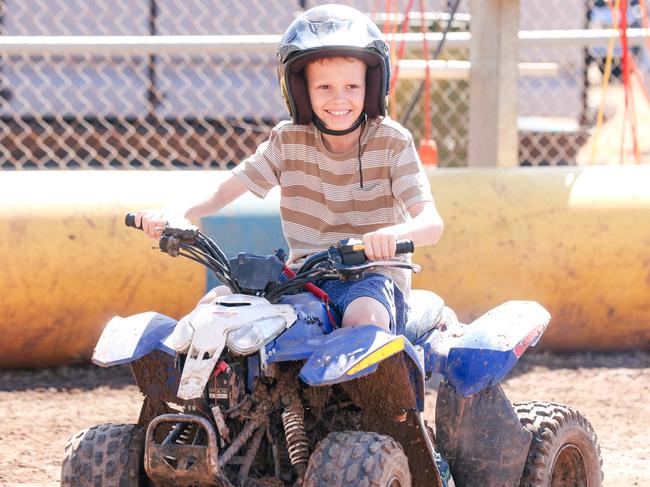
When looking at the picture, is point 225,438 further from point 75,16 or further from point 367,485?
point 75,16

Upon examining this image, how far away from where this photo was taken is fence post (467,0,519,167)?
7.18m

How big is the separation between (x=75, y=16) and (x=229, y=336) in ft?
23.6

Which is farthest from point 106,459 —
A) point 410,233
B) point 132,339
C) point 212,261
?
point 410,233

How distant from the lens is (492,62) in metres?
7.21

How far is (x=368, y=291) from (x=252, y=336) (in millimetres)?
508

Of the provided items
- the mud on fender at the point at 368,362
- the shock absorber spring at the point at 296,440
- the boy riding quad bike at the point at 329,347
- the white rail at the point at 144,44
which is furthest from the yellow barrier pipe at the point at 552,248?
the shock absorber spring at the point at 296,440

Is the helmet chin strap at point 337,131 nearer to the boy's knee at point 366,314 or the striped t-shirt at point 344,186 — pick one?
the striped t-shirt at point 344,186

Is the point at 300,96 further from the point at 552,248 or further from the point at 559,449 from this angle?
the point at 552,248

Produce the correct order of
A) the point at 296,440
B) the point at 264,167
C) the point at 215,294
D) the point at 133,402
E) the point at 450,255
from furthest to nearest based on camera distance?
the point at 450,255 < the point at 133,402 < the point at 264,167 < the point at 215,294 < the point at 296,440

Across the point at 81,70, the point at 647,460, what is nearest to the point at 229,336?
the point at 647,460

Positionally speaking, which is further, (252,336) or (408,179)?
(408,179)

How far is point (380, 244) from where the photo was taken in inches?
134

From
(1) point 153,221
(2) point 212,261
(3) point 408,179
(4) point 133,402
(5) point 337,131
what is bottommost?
(4) point 133,402

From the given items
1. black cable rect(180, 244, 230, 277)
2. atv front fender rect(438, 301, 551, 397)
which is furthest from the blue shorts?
black cable rect(180, 244, 230, 277)
